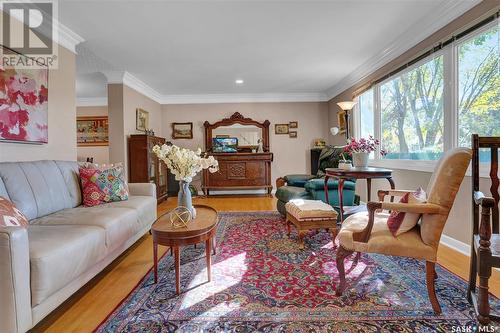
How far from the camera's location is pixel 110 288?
190 cm

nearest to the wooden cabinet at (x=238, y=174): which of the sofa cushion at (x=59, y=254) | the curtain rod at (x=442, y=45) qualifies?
the curtain rod at (x=442, y=45)

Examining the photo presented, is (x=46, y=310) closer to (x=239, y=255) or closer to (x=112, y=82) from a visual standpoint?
(x=239, y=255)

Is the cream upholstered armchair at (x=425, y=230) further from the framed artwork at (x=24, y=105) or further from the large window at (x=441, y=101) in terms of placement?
the framed artwork at (x=24, y=105)

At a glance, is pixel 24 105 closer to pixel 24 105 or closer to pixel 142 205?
pixel 24 105

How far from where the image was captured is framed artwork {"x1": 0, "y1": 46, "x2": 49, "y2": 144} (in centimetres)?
218

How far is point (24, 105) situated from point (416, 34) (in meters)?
4.22

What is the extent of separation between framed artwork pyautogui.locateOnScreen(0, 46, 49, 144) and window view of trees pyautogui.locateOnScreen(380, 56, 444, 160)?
4207mm

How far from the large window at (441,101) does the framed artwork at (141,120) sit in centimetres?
423

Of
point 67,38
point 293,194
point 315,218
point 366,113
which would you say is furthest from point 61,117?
point 366,113

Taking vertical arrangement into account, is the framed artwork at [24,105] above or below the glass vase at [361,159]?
above

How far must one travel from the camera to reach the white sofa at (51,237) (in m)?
1.22

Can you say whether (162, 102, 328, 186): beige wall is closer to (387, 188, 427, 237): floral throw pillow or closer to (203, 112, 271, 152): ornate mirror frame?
(203, 112, 271, 152): ornate mirror frame

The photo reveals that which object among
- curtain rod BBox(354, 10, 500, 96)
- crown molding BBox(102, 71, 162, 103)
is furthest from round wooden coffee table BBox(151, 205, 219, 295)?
crown molding BBox(102, 71, 162, 103)

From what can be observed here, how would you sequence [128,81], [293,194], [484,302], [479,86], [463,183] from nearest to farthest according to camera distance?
[484,302] → [479,86] → [463,183] → [293,194] → [128,81]
